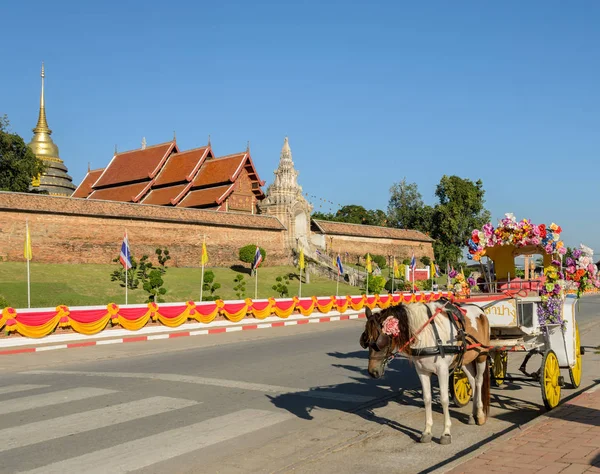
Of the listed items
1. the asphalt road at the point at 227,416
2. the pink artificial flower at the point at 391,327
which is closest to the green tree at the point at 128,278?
the asphalt road at the point at 227,416

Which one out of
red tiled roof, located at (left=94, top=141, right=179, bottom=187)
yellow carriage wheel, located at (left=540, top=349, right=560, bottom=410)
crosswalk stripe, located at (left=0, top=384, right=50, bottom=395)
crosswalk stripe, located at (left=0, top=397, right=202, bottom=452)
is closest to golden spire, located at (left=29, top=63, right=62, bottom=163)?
red tiled roof, located at (left=94, top=141, right=179, bottom=187)

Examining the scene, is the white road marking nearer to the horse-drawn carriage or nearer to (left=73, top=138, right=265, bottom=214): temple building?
the horse-drawn carriage

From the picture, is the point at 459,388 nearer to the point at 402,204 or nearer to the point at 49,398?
the point at 49,398

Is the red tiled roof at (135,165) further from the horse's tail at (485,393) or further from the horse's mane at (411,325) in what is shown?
the horse's mane at (411,325)

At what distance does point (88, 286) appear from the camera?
3272 cm

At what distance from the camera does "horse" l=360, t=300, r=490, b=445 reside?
696 cm

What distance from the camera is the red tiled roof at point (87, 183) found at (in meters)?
60.3

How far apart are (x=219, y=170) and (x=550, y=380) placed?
46.6m

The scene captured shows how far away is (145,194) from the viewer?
54969 millimetres

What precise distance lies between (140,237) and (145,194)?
15304 mm

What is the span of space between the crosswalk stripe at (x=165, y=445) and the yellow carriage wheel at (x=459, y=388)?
2249 mm

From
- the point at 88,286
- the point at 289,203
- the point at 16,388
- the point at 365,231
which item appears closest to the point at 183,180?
the point at 289,203

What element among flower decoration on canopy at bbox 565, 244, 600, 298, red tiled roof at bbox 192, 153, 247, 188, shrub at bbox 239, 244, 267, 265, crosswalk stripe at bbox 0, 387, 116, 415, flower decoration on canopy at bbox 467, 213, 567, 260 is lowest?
crosswalk stripe at bbox 0, 387, 116, 415

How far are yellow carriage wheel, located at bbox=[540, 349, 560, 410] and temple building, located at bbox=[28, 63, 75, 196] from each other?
5829 centimetres
